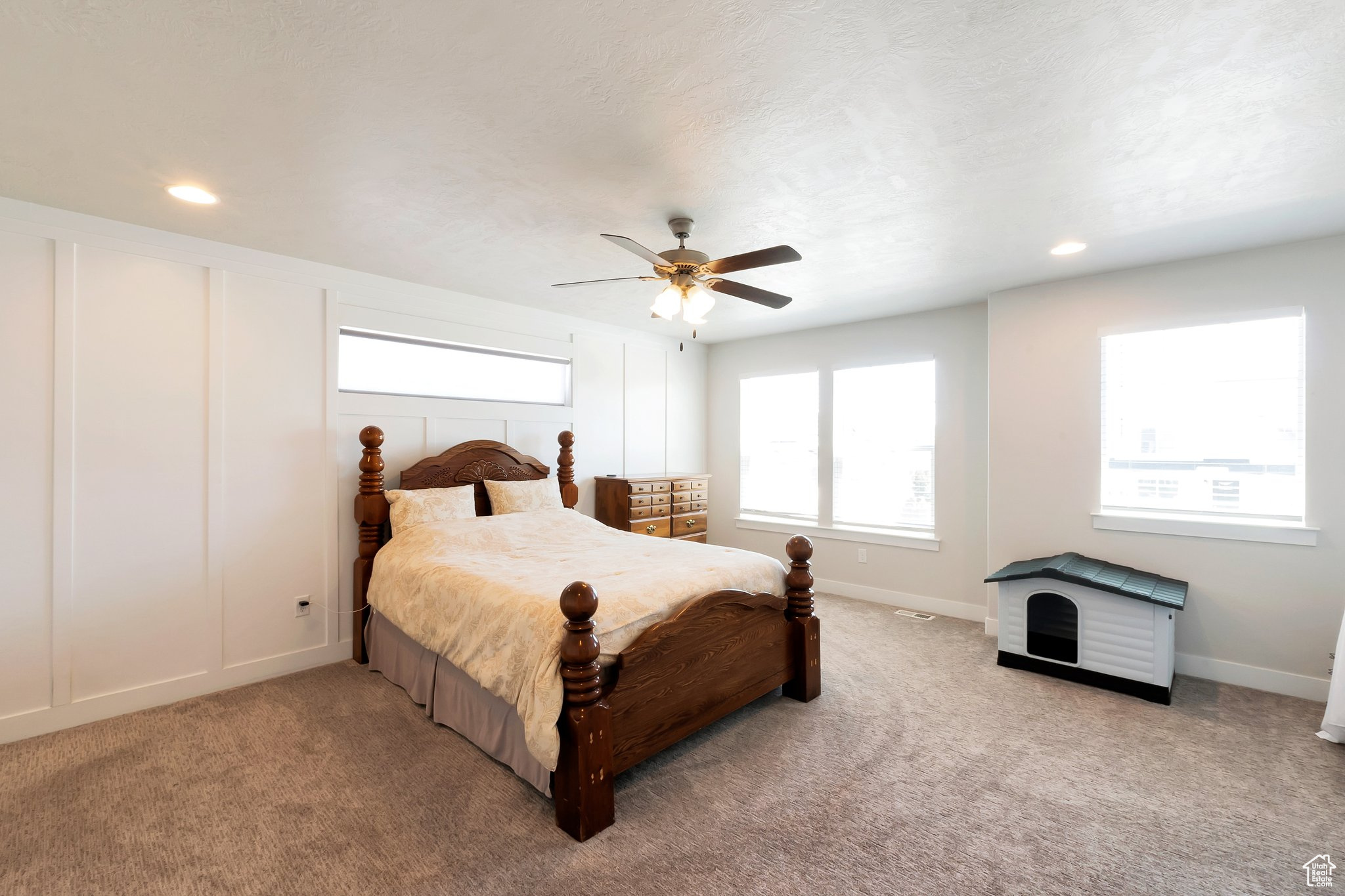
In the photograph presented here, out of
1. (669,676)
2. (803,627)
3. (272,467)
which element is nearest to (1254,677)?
(803,627)

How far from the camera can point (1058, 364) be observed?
3820 millimetres

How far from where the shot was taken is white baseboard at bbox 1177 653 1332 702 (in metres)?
3.06

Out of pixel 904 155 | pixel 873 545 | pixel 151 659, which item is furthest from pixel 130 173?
pixel 873 545

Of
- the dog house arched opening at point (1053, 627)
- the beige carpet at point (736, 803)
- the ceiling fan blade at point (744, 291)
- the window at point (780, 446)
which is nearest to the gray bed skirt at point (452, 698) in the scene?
the beige carpet at point (736, 803)

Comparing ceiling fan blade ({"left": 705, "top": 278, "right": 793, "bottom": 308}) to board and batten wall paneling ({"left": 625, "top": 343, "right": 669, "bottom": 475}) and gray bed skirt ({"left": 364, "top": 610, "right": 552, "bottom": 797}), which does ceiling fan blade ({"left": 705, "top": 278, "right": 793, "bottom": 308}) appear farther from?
board and batten wall paneling ({"left": 625, "top": 343, "right": 669, "bottom": 475})

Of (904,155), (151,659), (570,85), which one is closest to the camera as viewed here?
(570,85)

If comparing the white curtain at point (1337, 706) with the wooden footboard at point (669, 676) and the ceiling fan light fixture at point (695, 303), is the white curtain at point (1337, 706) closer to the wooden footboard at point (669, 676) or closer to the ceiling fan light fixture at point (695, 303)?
the wooden footboard at point (669, 676)

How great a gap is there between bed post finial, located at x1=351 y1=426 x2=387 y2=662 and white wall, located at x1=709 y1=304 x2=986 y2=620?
3574 mm

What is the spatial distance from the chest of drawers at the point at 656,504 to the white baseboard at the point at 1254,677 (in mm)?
3518

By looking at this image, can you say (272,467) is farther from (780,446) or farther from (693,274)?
(780,446)

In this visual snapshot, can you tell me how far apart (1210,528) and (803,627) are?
2.50 metres

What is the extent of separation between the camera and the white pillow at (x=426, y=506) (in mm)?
3579

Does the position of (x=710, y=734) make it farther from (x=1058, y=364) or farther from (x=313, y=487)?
(x=1058, y=364)

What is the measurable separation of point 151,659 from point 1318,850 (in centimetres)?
505
